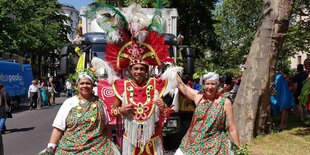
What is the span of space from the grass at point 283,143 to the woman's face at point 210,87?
3491mm

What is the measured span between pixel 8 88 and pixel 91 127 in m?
17.9

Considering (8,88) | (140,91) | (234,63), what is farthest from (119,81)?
(234,63)

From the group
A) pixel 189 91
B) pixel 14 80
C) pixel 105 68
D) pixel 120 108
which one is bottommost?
pixel 14 80

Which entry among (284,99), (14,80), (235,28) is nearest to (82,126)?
(284,99)

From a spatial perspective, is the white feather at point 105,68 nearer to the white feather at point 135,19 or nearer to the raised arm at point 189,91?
the white feather at point 135,19

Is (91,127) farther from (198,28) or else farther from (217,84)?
(198,28)

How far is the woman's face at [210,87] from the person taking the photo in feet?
14.5

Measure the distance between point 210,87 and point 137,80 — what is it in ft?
2.72

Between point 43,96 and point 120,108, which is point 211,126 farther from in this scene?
point 43,96

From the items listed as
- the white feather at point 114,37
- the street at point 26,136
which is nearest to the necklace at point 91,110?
the white feather at point 114,37

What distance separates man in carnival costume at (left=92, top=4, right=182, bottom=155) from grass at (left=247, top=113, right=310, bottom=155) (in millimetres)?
3626

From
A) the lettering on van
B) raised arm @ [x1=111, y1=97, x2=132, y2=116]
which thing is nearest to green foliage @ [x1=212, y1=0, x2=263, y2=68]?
the lettering on van

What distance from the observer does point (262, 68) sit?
8.55 meters

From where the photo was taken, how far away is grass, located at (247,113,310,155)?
759 centimetres
